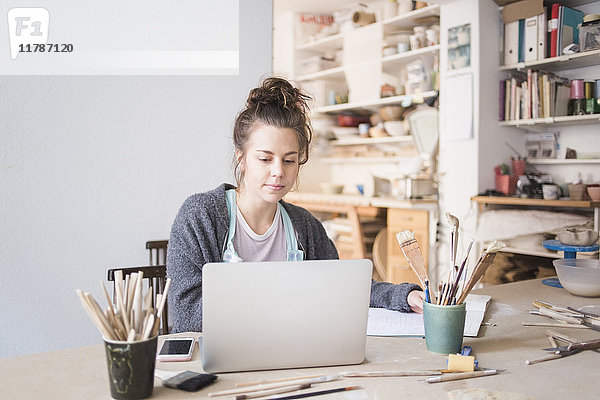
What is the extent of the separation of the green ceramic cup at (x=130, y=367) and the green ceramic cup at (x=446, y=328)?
551mm

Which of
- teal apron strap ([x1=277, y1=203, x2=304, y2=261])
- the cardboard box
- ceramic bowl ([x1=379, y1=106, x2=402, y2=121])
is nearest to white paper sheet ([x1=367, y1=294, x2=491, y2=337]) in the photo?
teal apron strap ([x1=277, y1=203, x2=304, y2=261])

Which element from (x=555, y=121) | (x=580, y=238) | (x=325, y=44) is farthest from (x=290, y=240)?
(x=325, y=44)

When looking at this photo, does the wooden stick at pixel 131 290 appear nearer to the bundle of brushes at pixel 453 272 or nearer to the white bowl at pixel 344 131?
the bundle of brushes at pixel 453 272

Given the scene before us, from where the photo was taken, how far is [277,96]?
60.4 inches

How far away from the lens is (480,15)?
371cm

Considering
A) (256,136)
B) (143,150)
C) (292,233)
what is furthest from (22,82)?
(292,233)

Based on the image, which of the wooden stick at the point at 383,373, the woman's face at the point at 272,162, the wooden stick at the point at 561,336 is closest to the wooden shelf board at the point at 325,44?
the woman's face at the point at 272,162

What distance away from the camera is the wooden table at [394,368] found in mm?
886

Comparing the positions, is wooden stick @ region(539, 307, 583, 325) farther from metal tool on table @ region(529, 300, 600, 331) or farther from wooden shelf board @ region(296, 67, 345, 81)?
wooden shelf board @ region(296, 67, 345, 81)

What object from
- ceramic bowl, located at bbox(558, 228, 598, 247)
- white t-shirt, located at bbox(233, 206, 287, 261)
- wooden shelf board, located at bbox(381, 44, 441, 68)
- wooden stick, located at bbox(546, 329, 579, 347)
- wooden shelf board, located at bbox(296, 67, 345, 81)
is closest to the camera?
wooden stick, located at bbox(546, 329, 579, 347)

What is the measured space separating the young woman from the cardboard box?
2.63 metres

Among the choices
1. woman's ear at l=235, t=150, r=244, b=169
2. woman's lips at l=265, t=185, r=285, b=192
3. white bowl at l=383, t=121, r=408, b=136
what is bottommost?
woman's lips at l=265, t=185, r=285, b=192

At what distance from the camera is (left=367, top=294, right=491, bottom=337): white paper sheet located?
121 cm

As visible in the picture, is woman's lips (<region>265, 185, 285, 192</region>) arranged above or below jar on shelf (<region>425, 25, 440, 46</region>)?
below
